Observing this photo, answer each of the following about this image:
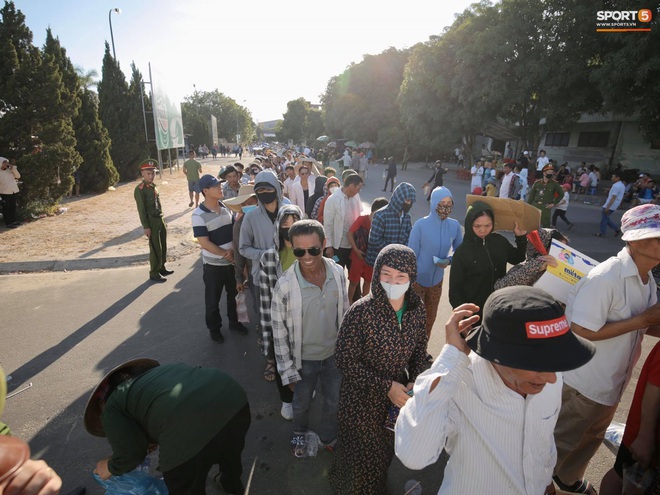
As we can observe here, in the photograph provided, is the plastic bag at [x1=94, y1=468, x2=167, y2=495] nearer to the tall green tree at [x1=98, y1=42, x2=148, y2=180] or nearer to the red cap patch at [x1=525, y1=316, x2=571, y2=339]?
the red cap patch at [x1=525, y1=316, x2=571, y2=339]

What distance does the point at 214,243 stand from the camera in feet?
13.9

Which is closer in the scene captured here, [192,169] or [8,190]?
[8,190]

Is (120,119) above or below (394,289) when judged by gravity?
above

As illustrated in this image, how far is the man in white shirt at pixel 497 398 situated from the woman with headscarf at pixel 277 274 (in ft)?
6.08

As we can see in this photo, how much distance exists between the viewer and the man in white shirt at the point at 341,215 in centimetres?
484

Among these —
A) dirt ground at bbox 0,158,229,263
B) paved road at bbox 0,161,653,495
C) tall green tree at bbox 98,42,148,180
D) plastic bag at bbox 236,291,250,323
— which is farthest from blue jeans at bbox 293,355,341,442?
tall green tree at bbox 98,42,148,180

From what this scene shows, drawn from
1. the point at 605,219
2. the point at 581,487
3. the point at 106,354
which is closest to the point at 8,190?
the point at 106,354

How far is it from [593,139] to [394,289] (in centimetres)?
2715

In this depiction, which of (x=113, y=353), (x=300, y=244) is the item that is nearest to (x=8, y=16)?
(x=113, y=353)

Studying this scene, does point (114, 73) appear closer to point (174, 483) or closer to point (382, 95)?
point (174, 483)

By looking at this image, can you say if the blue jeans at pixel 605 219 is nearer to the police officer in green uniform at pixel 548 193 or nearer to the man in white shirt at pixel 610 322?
the police officer in green uniform at pixel 548 193

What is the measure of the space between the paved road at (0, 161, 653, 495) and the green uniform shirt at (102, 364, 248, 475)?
1067mm

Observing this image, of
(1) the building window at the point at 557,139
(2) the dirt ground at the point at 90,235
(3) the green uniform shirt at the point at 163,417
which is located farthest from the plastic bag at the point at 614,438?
(1) the building window at the point at 557,139
